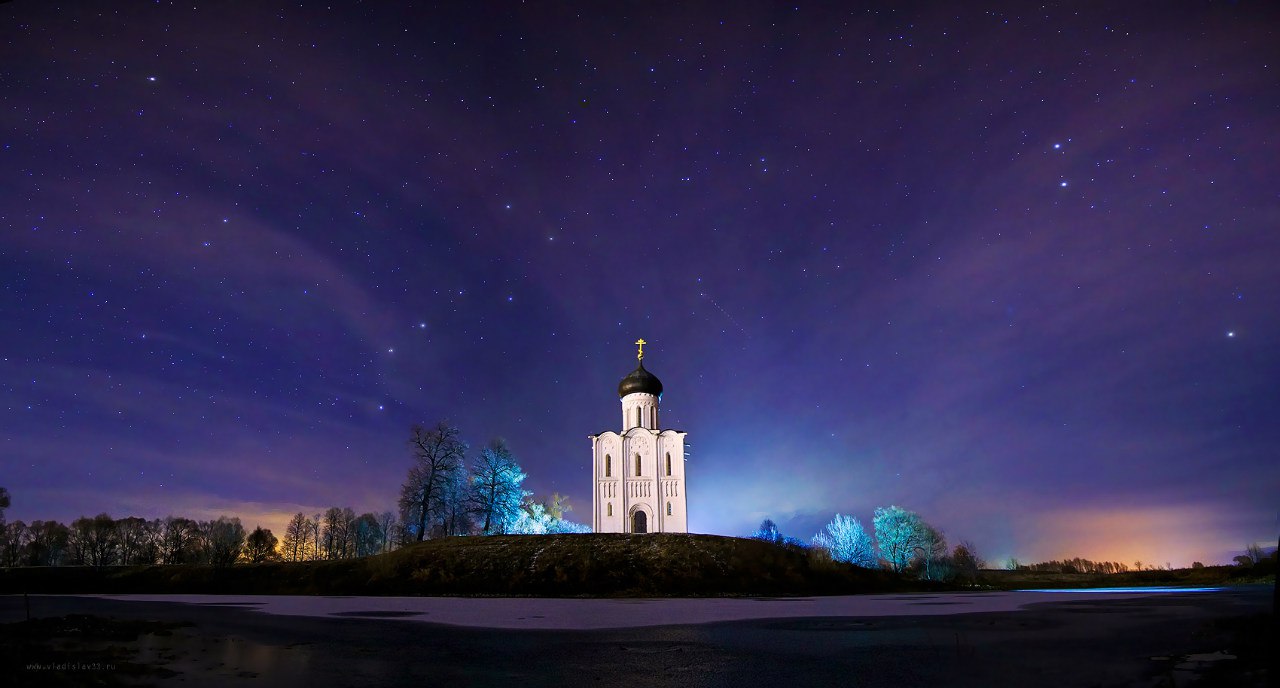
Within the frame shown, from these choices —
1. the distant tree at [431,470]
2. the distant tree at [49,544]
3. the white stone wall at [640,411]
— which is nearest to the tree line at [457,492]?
the distant tree at [431,470]

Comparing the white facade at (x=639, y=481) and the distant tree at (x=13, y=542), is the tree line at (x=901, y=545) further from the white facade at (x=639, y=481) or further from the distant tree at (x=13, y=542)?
the distant tree at (x=13, y=542)

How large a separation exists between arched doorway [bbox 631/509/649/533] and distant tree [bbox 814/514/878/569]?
68.3 feet

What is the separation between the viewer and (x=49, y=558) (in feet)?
350

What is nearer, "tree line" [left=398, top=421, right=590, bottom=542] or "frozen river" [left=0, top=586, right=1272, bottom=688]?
"frozen river" [left=0, top=586, right=1272, bottom=688]

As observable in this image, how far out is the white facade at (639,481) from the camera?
75125 mm

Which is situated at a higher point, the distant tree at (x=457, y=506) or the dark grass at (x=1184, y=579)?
the distant tree at (x=457, y=506)

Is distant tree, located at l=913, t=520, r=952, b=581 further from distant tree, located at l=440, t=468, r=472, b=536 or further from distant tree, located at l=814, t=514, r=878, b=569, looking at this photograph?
distant tree, located at l=440, t=468, r=472, b=536

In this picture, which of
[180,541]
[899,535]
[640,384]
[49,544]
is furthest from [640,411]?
[49,544]

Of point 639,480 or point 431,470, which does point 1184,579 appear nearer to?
point 639,480

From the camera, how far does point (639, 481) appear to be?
7650cm

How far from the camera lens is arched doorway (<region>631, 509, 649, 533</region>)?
7525 centimetres

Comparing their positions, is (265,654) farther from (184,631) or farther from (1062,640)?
(1062,640)

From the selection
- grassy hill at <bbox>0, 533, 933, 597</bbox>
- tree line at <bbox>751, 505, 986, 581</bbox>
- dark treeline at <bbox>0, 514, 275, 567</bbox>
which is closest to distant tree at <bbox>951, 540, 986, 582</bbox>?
tree line at <bbox>751, 505, 986, 581</bbox>

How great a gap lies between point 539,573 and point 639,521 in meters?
35.9
